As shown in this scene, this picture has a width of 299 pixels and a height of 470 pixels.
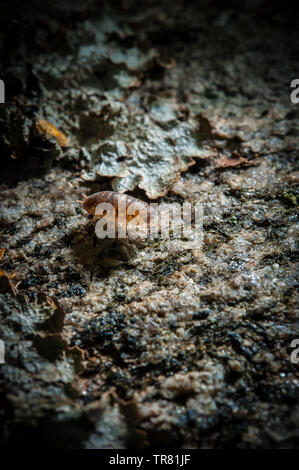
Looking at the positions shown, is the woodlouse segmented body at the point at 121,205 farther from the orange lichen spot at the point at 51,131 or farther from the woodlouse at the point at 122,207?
the orange lichen spot at the point at 51,131

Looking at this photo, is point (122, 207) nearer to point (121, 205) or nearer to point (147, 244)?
point (121, 205)

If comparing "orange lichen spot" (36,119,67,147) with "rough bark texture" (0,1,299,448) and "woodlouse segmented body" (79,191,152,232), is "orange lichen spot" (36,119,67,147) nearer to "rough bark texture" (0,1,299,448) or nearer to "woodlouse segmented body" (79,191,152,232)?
"rough bark texture" (0,1,299,448)

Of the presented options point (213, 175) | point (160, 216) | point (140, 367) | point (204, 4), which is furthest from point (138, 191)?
point (204, 4)

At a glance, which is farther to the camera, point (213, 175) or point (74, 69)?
point (74, 69)

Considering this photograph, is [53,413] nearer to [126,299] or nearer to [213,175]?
[126,299]

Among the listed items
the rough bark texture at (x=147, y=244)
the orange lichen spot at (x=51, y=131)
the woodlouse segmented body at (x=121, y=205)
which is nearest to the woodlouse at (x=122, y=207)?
the woodlouse segmented body at (x=121, y=205)

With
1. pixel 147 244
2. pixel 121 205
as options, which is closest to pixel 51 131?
pixel 121 205
